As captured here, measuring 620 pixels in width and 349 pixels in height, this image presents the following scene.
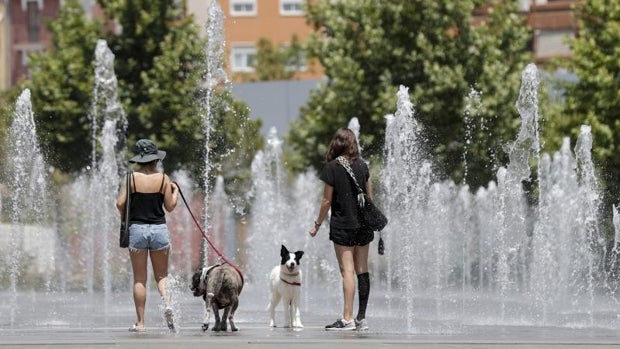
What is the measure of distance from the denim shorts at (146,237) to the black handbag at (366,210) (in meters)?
1.71

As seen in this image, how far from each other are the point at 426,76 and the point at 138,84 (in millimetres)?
6566

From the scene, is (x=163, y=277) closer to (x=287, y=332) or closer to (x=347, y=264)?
(x=287, y=332)

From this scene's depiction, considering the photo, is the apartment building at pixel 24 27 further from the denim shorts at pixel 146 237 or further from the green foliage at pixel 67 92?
the denim shorts at pixel 146 237

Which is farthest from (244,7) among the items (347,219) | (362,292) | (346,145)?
(347,219)

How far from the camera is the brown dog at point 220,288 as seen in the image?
1412cm

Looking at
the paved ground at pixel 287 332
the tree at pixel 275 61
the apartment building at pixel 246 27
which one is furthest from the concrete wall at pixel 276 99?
the paved ground at pixel 287 332

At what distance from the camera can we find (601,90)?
123ft

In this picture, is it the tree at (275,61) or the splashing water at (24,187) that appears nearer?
the splashing water at (24,187)

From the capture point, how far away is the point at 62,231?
40062 mm

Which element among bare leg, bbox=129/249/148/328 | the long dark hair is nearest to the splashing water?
bare leg, bbox=129/249/148/328

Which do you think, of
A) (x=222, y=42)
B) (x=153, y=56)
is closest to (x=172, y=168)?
(x=153, y=56)

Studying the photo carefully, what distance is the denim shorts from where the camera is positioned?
14164 millimetres

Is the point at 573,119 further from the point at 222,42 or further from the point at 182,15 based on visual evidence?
the point at 222,42

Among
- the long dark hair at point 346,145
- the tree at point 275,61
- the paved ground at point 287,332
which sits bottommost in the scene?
the paved ground at point 287,332
